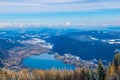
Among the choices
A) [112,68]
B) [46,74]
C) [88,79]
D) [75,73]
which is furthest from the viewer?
[46,74]

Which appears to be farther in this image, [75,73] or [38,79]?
[38,79]

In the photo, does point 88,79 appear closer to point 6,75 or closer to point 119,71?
point 119,71

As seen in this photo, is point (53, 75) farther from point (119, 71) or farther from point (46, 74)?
point (119, 71)

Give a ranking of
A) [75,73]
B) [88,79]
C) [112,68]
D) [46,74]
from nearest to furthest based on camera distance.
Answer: [112,68], [88,79], [75,73], [46,74]

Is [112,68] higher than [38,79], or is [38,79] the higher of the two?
[112,68]

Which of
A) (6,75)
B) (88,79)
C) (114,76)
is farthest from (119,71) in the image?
(6,75)

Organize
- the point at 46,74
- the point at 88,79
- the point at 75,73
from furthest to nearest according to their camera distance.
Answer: the point at 46,74 < the point at 75,73 < the point at 88,79

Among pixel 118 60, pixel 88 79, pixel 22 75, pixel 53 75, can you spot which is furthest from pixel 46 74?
pixel 118 60

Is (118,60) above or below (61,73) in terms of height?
above

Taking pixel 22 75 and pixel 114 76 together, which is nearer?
pixel 114 76
